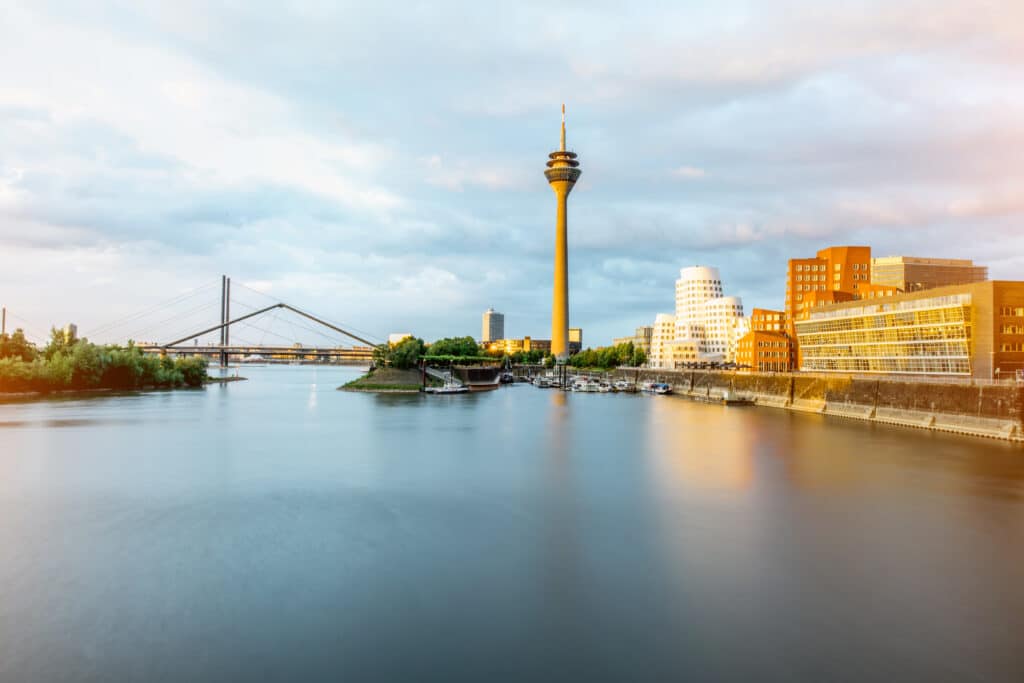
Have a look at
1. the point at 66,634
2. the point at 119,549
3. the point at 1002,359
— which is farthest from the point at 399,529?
the point at 1002,359

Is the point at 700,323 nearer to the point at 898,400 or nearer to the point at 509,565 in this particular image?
the point at 898,400

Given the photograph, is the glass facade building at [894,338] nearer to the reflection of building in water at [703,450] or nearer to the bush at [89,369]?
the reflection of building in water at [703,450]

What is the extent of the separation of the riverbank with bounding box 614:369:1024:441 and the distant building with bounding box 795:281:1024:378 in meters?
3.82

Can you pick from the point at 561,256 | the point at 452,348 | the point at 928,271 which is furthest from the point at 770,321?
the point at 561,256

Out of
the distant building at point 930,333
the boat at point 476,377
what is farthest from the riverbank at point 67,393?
the distant building at point 930,333

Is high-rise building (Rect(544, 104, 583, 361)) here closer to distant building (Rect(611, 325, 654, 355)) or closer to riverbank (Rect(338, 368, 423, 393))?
distant building (Rect(611, 325, 654, 355))

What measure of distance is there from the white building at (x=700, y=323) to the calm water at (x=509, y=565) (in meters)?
83.0

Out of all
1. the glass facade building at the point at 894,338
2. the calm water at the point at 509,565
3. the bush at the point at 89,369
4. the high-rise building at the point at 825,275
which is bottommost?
the calm water at the point at 509,565

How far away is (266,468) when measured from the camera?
2447 centimetres

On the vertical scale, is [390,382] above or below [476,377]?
below

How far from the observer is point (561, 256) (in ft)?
424

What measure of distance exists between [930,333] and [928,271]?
159 feet

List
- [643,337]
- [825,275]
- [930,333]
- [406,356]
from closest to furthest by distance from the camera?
[930,333] < [406,356] < [825,275] < [643,337]

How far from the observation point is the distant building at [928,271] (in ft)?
272
